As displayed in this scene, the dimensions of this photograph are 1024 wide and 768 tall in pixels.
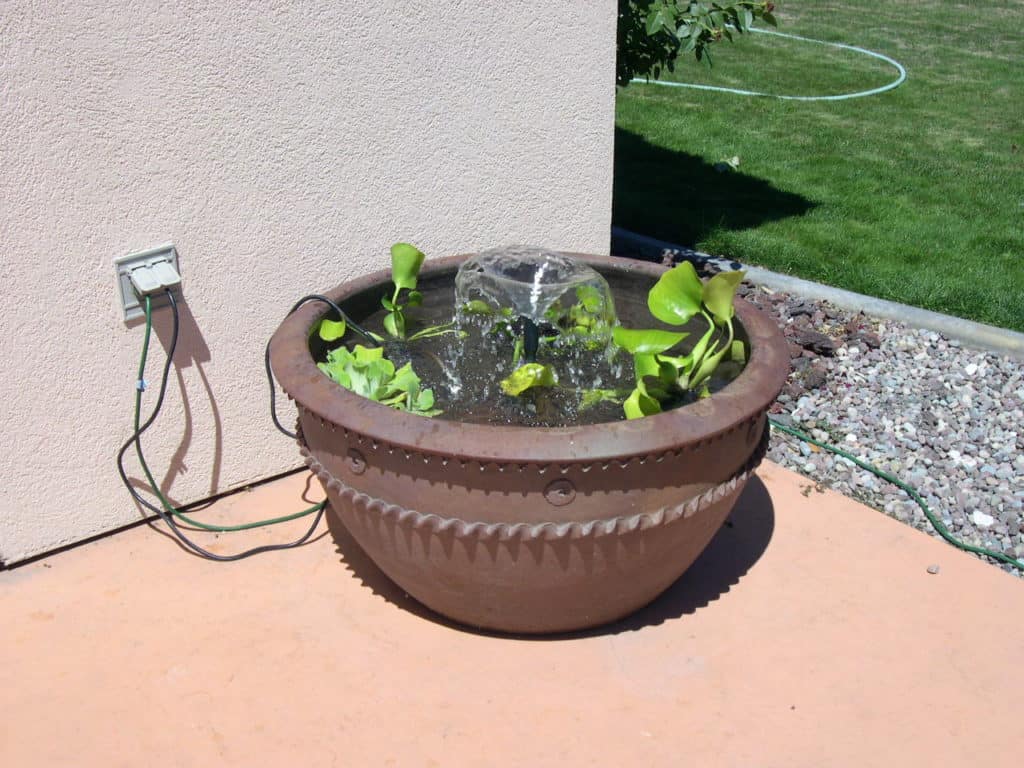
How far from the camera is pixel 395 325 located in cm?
267

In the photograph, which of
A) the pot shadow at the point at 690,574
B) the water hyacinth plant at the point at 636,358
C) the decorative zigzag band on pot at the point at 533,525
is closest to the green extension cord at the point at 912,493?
the pot shadow at the point at 690,574

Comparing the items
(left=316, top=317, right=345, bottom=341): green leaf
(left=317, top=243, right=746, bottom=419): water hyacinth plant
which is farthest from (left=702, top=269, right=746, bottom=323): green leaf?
(left=316, top=317, right=345, bottom=341): green leaf

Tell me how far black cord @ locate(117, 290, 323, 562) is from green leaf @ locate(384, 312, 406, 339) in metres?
0.25

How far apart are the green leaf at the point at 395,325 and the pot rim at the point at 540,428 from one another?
14.3 inches

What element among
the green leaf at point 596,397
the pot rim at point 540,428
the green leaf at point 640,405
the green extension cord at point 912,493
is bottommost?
→ the green extension cord at point 912,493

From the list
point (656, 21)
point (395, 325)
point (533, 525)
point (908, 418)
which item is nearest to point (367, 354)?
point (395, 325)

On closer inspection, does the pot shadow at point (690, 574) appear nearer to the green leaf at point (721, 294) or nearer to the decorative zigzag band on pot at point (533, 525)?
the decorative zigzag band on pot at point (533, 525)

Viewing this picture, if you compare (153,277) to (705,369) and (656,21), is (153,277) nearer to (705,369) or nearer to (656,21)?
(705,369)

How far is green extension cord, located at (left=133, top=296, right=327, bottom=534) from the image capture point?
258 centimetres

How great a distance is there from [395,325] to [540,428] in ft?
2.64

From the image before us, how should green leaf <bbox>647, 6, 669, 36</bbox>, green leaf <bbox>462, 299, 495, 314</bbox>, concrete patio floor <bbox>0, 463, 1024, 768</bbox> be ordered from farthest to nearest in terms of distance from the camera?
green leaf <bbox>647, 6, 669, 36</bbox>
green leaf <bbox>462, 299, 495, 314</bbox>
concrete patio floor <bbox>0, 463, 1024, 768</bbox>

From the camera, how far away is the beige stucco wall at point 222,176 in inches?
92.5

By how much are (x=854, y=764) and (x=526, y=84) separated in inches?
80.6

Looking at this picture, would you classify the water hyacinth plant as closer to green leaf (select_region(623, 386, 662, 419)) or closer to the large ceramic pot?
green leaf (select_region(623, 386, 662, 419))
